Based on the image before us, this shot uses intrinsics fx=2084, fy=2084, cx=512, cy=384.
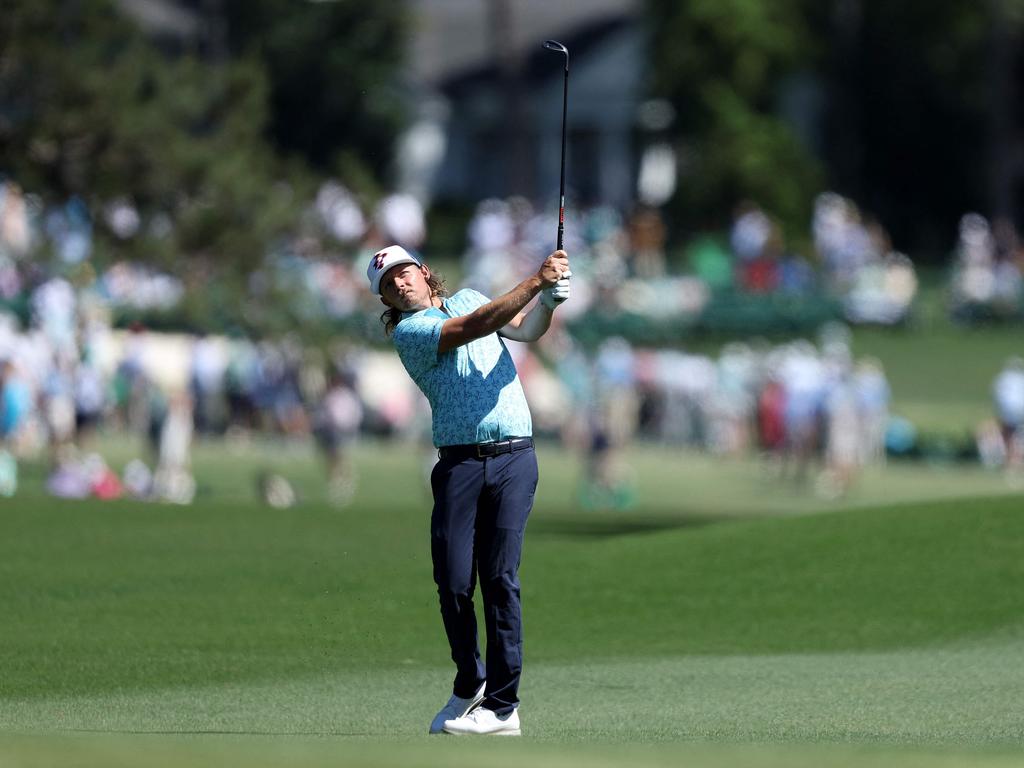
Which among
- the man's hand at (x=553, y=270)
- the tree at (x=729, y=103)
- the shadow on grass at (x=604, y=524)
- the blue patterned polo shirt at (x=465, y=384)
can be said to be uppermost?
the tree at (x=729, y=103)

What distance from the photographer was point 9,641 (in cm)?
1173

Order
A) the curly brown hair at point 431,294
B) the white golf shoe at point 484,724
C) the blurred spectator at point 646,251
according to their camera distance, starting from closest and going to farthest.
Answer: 1. the white golf shoe at point 484,724
2. the curly brown hair at point 431,294
3. the blurred spectator at point 646,251

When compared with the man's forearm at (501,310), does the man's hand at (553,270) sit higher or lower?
higher

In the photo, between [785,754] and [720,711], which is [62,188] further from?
[785,754]

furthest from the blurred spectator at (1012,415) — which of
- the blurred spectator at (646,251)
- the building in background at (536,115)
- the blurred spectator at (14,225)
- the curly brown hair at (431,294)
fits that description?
the building in background at (536,115)

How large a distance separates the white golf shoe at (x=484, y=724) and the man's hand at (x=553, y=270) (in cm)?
183

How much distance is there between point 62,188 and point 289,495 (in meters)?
5.99

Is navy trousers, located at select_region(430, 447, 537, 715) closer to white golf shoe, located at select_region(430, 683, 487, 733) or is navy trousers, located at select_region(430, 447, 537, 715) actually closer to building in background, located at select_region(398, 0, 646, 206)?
white golf shoe, located at select_region(430, 683, 487, 733)

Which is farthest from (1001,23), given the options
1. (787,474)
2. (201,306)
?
(201,306)

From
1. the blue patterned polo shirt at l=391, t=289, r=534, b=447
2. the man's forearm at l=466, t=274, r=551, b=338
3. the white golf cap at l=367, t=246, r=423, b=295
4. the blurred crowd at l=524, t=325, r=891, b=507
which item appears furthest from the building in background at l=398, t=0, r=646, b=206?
the man's forearm at l=466, t=274, r=551, b=338

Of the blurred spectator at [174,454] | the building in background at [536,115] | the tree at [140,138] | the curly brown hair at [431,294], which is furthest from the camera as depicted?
the building in background at [536,115]

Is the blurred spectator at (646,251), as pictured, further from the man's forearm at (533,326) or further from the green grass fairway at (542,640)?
the man's forearm at (533,326)

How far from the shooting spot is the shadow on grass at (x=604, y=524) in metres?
20.4

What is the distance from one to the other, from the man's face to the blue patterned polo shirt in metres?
0.08
